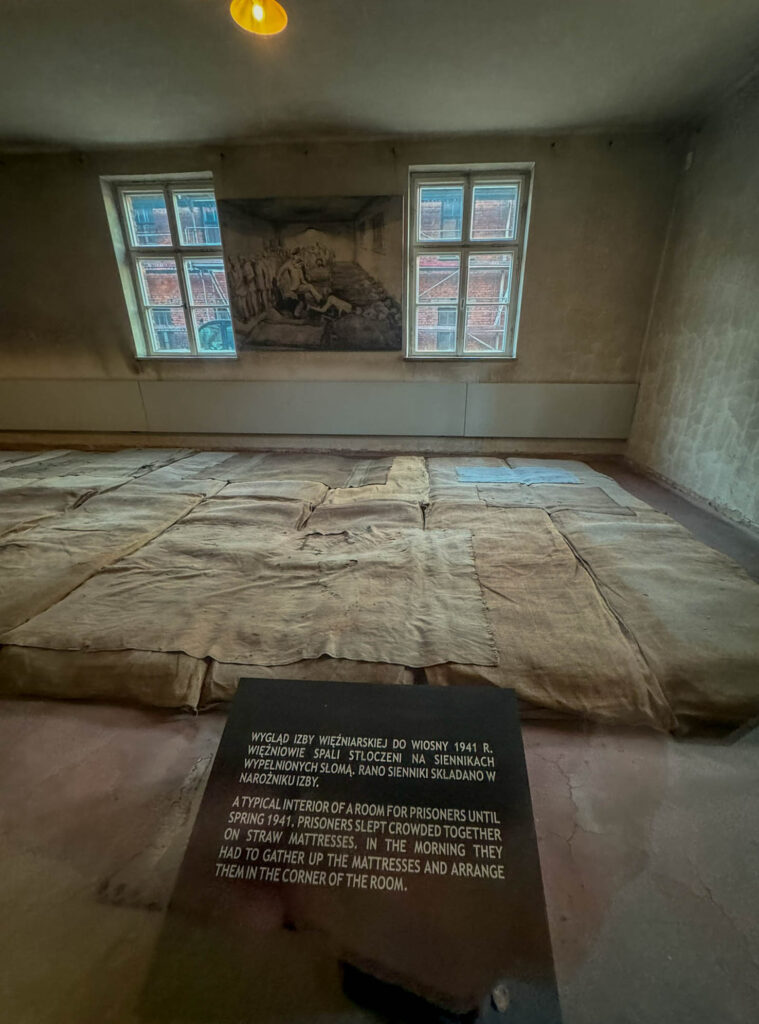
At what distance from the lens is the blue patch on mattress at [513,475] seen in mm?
3488

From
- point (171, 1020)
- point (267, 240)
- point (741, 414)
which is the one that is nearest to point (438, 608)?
point (171, 1020)

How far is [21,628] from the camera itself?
1.52 meters

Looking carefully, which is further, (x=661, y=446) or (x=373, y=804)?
(x=661, y=446)

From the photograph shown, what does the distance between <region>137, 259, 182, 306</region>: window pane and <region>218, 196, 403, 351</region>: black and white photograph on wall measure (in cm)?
87

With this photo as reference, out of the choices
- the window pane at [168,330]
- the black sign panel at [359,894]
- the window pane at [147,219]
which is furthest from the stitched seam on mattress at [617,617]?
the window pane at [147,219]

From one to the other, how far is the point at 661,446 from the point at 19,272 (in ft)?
24.4

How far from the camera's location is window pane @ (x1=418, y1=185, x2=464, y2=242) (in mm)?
4211

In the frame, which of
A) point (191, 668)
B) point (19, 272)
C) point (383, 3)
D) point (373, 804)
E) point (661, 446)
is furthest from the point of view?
point (19, 272)

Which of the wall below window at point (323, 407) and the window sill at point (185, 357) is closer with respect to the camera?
the wall below window at point (323, 407)

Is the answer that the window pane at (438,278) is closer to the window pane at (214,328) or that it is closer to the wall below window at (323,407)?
the wall below window at (323,407)

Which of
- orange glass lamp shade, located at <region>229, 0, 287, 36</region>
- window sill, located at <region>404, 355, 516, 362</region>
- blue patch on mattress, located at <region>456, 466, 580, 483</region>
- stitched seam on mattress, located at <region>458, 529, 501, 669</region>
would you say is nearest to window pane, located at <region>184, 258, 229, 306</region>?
window sill, located at <region>404, 355, 516, 362</region>

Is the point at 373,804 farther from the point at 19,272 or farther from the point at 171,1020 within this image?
the point at 19,272

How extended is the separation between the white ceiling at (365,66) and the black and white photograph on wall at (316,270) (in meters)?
0.65

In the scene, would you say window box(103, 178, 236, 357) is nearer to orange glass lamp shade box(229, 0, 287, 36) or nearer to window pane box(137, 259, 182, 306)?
window pane box(137, 259, 182, 306)
